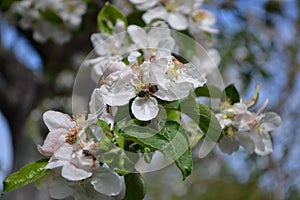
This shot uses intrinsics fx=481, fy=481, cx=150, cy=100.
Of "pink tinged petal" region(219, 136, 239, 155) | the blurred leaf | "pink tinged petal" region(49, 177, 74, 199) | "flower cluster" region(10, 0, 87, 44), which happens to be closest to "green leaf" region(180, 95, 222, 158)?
"pink tinged petal" region(219, 136, 239, 155)

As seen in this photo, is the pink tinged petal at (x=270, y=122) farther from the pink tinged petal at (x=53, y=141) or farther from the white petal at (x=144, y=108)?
the pink tinged petal at (x=53, y=141)

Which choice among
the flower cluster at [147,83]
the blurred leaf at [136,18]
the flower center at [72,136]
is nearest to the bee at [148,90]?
the flower cluster at [147,83]

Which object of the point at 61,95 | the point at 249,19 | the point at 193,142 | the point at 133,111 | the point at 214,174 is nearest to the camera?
the point at 133,111

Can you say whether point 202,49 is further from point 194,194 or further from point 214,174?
point 194,194

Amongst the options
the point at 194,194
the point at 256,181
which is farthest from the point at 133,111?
the point at 194,194

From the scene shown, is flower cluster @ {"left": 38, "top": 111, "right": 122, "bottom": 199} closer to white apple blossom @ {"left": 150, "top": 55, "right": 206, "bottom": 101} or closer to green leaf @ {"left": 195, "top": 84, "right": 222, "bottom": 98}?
white apple blossom @ {"left": 150, "top": 55, "right": 206, "bottom": 101}

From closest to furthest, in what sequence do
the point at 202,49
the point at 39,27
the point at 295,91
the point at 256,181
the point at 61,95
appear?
the point at 202,49
the point at 39,27
the point at 61,95
the point at 295,91
the point at 256,181
